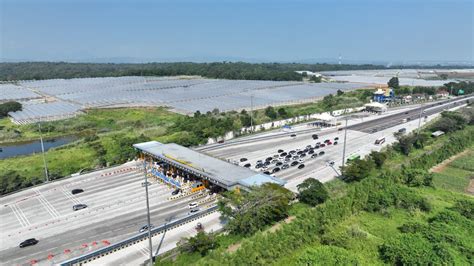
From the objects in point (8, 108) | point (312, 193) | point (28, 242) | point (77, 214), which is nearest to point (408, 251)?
point (312, 193)

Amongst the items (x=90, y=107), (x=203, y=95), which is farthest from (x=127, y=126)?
(x=203, y=95)

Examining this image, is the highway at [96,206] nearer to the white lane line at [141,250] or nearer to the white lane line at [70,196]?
the white lane line at [70,196]

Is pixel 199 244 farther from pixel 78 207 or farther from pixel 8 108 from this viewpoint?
pixel 8 108

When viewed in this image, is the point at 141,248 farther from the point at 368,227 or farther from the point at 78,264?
the point at 368,227

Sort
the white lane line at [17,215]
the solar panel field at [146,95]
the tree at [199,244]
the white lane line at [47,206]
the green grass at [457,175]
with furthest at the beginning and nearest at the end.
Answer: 1. the solar panel field at [146,95]
2. the green grass at [457,175]
3. the white lane line at [47,206]
4. the white lane line at [17,215]
5. the tree at [199,244]

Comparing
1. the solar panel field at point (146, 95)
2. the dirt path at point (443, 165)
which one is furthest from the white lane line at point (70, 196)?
the solar panel field at point (146, 95)

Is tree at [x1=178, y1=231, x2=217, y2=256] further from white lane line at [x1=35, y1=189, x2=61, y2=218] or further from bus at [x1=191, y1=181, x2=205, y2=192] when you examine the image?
white lane line at [x1=35, y1=189, x2=61, y2=218]
